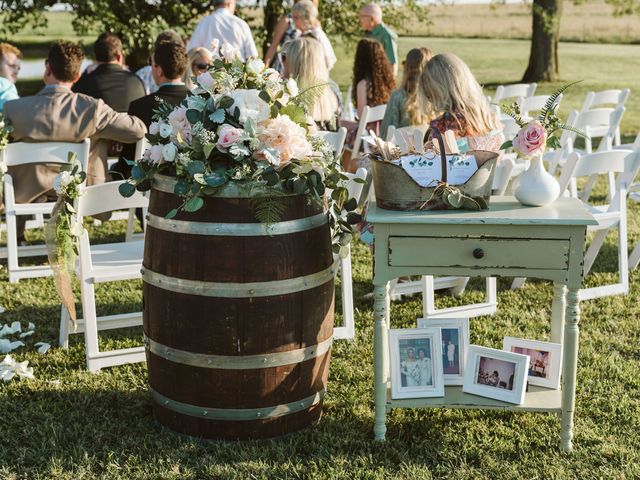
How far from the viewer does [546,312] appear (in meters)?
5.42

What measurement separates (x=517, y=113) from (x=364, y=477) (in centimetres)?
160

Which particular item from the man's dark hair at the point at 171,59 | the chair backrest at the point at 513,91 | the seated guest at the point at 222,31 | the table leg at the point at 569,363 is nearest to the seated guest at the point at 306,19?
the seated guest at the point at 222,31

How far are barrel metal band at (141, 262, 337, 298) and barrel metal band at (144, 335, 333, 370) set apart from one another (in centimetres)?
26

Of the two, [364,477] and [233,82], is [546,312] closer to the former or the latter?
[364,477]

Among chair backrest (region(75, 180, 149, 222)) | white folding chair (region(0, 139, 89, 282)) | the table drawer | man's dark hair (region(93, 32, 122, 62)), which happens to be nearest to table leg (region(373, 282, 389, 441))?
the table drawer

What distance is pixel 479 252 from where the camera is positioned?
11.4 feet

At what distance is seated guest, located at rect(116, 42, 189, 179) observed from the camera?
6.53m

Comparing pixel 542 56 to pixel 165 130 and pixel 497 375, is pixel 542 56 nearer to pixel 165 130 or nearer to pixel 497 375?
pixel 497 375

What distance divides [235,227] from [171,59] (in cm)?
341

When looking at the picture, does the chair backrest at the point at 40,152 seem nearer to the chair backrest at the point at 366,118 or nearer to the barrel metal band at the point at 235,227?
the barrel metal band at the point at 235,227

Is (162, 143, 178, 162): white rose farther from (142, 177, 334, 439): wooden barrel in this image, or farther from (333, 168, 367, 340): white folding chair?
(333, 168, 367, 340): white folding chair

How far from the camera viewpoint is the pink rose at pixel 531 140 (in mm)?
3574

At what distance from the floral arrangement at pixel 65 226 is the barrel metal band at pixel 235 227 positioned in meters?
0.81

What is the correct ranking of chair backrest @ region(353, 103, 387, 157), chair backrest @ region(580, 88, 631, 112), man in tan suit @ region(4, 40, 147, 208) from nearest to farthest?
man in tan suit @ region(4, 40, 147, 208)
chair backrest @ region(353, 103, 387, 157)
chair backrest @ region(580, 88, 631, 112)
